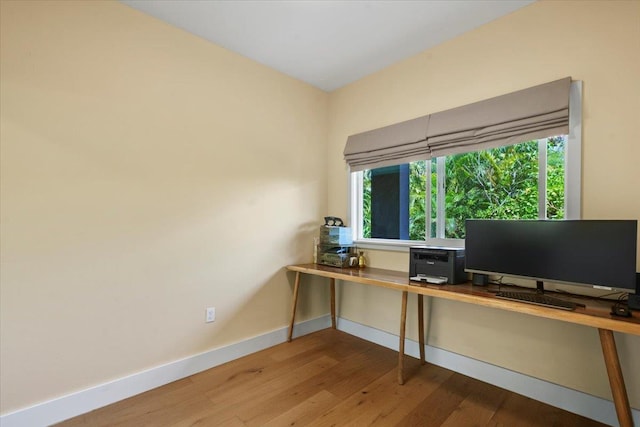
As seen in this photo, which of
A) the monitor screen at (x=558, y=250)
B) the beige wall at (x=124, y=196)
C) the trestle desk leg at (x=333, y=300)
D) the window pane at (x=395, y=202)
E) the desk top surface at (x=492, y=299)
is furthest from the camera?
the trestle desk leg at (x=333, y=300)

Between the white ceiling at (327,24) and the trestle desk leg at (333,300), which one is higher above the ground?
the white ceiling at (327,24)

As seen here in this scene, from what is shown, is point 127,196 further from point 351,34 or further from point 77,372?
point 351,34

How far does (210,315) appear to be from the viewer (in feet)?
7.83

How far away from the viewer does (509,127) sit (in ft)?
6.64

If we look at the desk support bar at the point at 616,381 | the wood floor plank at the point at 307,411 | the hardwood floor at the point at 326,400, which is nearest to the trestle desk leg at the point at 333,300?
the hardwood floor at the point at 326,400

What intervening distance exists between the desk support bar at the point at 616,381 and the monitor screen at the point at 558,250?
0.88 ft

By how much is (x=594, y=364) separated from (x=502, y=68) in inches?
77.7

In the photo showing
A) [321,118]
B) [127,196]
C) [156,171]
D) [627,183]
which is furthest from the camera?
[321,118]

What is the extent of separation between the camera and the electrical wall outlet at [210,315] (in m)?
2.37

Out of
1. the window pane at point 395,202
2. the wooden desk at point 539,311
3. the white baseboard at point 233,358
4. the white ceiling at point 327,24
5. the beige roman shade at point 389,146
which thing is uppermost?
the white ceiling at point 327,24

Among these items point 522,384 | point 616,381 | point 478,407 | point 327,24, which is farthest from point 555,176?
point 327,24

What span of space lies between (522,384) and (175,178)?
9.22ft

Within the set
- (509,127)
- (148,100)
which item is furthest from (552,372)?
(148,100)

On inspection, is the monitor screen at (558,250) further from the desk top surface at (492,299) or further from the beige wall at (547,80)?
the beige wall at (547,80)
